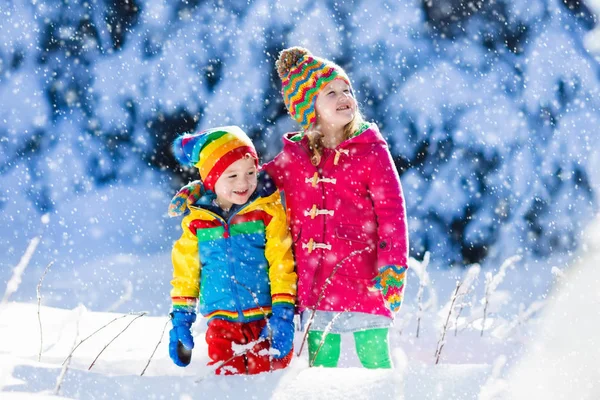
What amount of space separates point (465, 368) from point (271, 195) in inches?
55.3

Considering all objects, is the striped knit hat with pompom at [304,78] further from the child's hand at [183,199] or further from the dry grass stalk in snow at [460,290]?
the dry grass stalk in snow at [460,290]

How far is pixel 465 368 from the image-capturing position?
6.95 feet

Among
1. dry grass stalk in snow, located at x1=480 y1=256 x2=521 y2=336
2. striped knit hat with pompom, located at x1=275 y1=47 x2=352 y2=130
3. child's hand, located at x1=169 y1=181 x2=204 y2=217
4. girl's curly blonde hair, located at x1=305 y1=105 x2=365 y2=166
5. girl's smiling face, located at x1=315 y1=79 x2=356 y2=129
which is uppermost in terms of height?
striped knit hat with pompom, located at x1=275 y1=47 x2=352 y2=130

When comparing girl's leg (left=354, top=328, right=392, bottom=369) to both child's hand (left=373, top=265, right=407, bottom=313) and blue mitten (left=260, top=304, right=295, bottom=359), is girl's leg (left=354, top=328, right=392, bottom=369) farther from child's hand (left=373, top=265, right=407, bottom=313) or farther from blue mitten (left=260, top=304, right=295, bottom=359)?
blue mitten (left=260, top=304, right=295, bottom=359)

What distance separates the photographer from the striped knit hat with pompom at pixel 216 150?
3051 mm

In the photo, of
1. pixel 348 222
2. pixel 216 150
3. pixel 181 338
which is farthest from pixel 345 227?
pixel 181 338

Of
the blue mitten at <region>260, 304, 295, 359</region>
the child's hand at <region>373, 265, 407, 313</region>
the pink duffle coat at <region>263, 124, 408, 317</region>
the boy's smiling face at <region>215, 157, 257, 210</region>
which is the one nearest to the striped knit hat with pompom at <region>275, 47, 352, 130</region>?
the pink duffle coat at <region>263, 124, 408, 317</region>

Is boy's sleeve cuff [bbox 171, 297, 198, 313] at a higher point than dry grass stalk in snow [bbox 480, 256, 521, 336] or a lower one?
higher

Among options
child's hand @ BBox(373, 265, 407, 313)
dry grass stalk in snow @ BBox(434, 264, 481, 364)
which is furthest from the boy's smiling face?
dry grass stalk in snow @ BBox(434, 264, 481, 364)

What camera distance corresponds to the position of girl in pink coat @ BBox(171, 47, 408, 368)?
300 centimetres

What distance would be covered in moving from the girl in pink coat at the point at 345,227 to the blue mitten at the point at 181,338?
0.60m

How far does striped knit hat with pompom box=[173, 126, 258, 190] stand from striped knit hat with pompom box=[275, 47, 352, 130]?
1.28 feet

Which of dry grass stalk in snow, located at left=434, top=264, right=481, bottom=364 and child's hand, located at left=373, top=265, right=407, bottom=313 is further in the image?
dry grass stalk in snow, located at left=434, top=264, right=481, bottom=364

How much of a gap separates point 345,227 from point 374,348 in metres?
0.65
